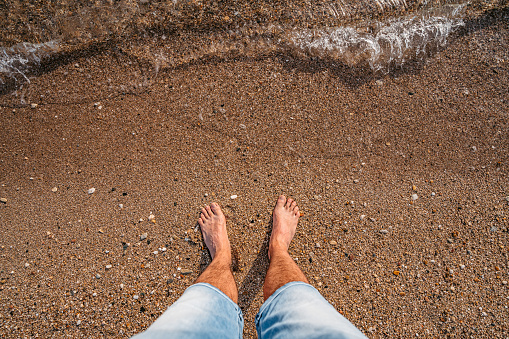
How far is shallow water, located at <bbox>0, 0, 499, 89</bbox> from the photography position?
2402mm

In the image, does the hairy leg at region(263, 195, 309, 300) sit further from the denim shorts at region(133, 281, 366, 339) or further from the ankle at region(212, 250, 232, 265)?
the ankle at region(212, 250, 232, 265)

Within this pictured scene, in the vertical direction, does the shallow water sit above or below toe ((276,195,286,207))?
above

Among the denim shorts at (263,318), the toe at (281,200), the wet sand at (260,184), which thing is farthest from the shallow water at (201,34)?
the denim shorts at (263,318)

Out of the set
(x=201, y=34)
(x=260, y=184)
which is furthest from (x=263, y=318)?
(x=201, y=34)

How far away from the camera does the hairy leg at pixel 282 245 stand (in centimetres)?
191

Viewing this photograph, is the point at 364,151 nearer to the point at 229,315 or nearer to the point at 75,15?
the point at 229,315

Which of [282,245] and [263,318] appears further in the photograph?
[282,245]

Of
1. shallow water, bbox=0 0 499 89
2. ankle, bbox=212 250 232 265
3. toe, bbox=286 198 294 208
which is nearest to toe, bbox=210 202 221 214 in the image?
ankle, bbox=212 250 232 265

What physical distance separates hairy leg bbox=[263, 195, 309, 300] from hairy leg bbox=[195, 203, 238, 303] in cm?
30

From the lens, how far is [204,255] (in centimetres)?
223

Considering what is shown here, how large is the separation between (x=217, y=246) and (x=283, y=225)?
1.83 ft

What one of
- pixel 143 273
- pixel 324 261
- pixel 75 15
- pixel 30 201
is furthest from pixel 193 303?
pixel 75 15

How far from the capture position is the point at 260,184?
7.54ft

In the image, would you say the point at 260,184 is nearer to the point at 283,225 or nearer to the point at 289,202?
the point at 289,202
